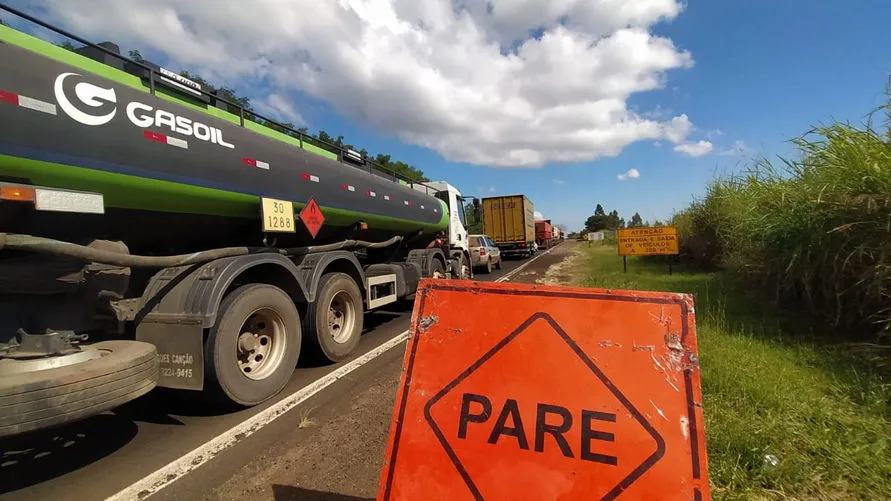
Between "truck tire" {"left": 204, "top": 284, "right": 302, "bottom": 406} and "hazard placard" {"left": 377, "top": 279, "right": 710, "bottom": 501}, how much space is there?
2.32 m

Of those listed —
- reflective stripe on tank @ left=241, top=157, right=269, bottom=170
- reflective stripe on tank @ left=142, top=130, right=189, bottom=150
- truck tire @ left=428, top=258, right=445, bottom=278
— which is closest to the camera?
reflective stripe on tank @ left=142, top=130, right=189, bottom=150

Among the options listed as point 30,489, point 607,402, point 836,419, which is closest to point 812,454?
point 836,419

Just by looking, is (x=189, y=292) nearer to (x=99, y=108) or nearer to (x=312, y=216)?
(x=99, y=108)

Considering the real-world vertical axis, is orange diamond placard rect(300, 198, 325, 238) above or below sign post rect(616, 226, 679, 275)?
above

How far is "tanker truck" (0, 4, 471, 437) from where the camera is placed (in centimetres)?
270

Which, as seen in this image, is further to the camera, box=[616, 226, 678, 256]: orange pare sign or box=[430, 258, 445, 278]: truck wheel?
box=[616, 226, 678, 256]: orange pare sign

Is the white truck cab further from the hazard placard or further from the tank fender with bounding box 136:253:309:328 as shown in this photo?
the hazard placard

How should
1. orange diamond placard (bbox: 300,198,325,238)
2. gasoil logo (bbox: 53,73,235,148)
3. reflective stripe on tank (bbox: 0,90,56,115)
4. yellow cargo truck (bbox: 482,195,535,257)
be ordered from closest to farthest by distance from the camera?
reflective stripe on tank (bbox: 0,90,56,115) < gasoil logo (bbox: 53,73,235,148) < orange diamond placard (bbox: 300,198,325,238) < yellow cargo truck (bbox: 482,195,535,257)

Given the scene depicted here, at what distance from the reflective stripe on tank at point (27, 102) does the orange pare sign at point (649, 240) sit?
12.0 meters

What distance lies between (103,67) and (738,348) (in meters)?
6.56

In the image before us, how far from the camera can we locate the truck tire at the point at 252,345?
12.2 ft

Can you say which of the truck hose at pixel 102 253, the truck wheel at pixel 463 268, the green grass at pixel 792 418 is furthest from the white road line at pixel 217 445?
the truck wheel at pixel 463 268

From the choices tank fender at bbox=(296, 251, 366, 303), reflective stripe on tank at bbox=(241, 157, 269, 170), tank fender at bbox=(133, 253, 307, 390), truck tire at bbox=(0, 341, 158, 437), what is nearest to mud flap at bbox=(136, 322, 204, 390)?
tank fender at bbox=(133, 253, 307, 390)

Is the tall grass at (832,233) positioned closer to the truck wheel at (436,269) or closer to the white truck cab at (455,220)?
the truck wheel at (436,269)
